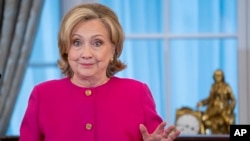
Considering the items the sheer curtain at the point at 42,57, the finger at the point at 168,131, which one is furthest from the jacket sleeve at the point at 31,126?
the sheer curtain at the point at 42,57

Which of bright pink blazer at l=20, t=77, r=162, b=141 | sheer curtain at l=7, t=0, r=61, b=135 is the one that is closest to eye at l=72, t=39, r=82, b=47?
bright pink blazer at l=20, t=77, r=162, b=141

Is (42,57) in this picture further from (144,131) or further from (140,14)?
(144,131)

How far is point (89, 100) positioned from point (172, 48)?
2148 millimetres

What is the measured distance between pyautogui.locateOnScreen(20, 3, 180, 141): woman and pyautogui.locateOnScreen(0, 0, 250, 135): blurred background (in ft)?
6.63

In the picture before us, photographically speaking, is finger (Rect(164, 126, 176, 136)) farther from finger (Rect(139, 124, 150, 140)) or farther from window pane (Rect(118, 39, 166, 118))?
window pane (Rect(118, 39, 166, 118))

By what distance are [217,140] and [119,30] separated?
3.37 ft

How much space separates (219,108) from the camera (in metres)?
3.39

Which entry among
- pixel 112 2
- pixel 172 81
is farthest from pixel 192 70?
pixel 112 2

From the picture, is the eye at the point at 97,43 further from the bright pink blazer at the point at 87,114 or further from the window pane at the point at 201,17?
the window pane at the point at 201,17

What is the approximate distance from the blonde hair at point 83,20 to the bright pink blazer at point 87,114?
8 cm

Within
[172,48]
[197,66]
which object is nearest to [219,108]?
[197,66]

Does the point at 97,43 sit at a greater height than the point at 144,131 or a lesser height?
greater

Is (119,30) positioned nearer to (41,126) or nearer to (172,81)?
(41,126)

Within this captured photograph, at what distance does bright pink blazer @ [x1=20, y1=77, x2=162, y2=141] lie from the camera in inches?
63.7
